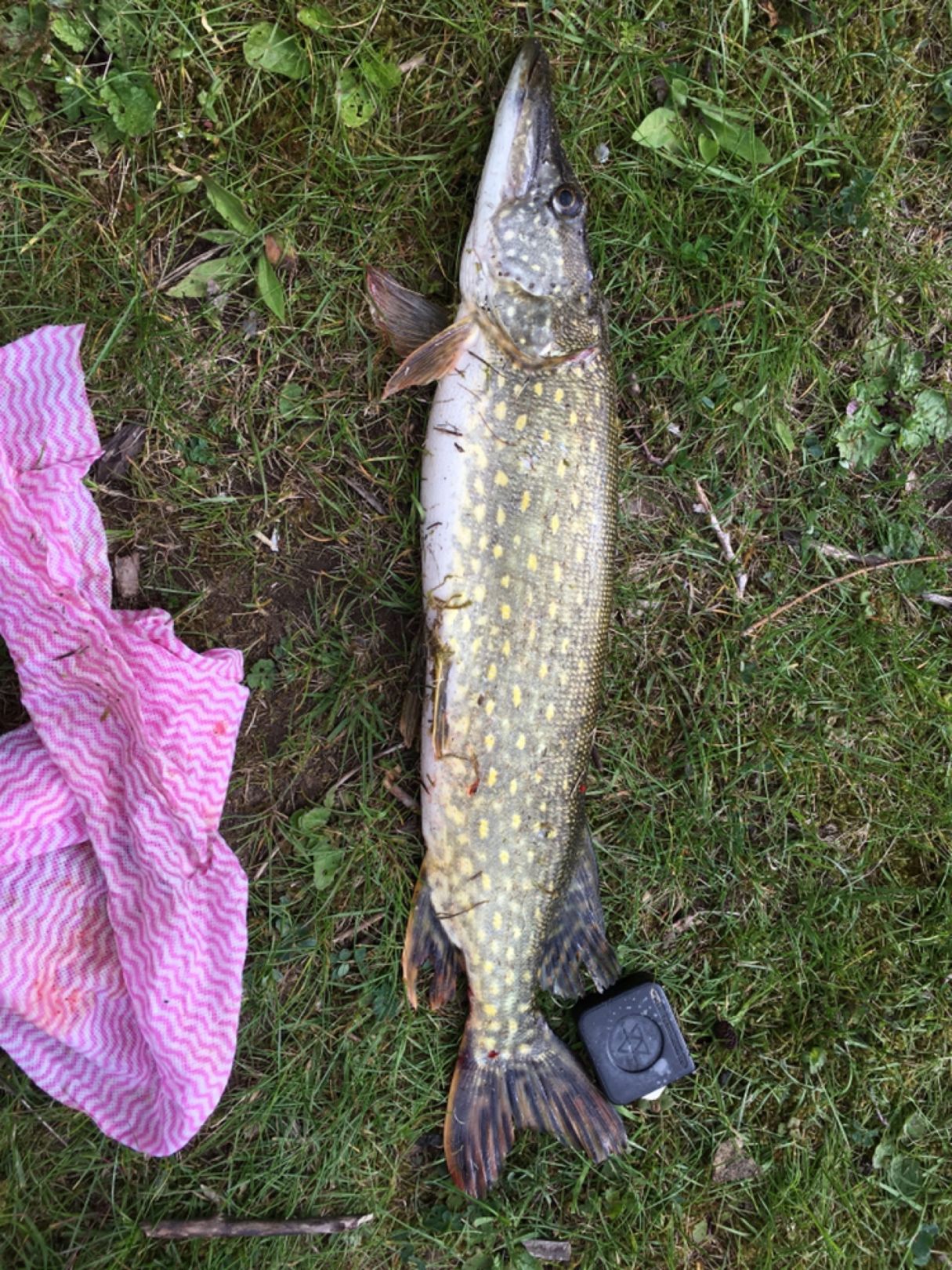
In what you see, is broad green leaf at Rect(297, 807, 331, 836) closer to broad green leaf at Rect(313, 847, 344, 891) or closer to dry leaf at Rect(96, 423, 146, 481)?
broad green leaf at Rect(313, 847, 344, 891)

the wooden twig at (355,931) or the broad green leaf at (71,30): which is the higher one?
the broad green leaf at (71,30)

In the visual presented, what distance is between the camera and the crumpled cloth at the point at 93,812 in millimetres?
1690

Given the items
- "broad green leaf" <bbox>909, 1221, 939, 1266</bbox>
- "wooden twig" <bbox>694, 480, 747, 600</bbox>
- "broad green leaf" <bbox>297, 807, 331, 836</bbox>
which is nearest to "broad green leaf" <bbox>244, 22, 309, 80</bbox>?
"wooden twig" <bbox>694, 480, 747, 600</bbox>

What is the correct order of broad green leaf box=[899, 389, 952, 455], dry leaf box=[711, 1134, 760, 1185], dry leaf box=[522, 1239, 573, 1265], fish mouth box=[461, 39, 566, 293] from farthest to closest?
broad green leaf box=[899, 389, 952, 455] < dry leaf box=[711, 1134, 760, 1185] < dry leaf box=[522, 1239, 573, 1265] < fish mouth box=[461, 39, 566, 293]

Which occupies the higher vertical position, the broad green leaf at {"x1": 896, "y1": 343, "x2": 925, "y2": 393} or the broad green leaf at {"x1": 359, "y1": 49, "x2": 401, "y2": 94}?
the broad green leaf at {"x1": 359, "y1": 49, "x2": 401, "y2": 94}

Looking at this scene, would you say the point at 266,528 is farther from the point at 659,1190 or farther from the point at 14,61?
the point at 659,1190

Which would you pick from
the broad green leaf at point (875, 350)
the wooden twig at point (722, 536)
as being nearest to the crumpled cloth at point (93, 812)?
the wooden twig at point (722, 536)

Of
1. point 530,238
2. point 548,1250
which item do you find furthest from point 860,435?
point 548,1250

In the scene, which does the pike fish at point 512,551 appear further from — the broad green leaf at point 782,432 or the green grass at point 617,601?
the broad green leaf at point 782,432

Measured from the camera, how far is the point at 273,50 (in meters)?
1.83

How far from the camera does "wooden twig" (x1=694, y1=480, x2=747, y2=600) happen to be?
7.02ft

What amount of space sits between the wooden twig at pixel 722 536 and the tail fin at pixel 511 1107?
46.8 inches

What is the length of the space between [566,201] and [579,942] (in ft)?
5.49

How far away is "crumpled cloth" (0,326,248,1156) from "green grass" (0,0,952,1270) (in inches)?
6.2
